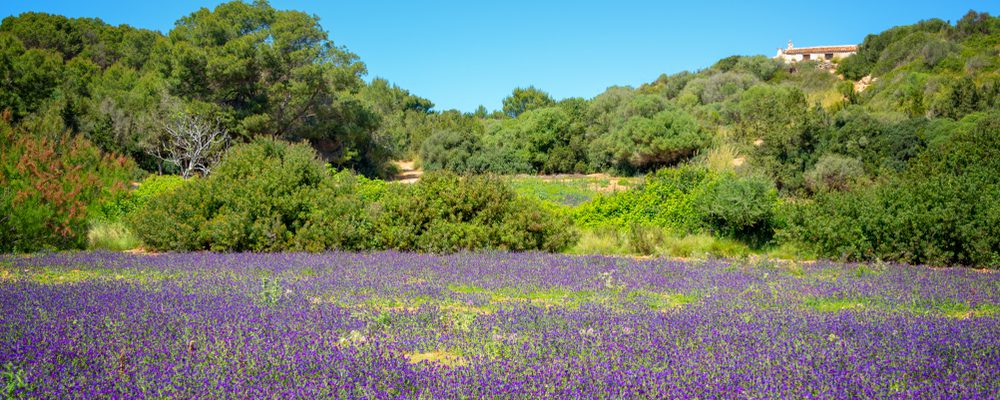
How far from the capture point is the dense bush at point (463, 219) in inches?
489

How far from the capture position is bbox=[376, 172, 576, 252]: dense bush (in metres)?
12.4

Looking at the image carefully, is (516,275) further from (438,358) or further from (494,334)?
(438,358)

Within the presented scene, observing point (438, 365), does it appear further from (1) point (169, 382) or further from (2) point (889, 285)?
(2) point (889, 285)

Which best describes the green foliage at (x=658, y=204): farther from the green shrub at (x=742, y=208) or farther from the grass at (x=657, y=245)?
the grass at (x=657, y=245)

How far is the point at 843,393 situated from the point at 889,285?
16.9 feet

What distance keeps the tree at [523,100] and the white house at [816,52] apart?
2803 centimetres

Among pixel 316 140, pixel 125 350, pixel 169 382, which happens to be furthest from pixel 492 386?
pixel 316 140

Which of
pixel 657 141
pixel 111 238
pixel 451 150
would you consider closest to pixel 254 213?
pixel 111 238

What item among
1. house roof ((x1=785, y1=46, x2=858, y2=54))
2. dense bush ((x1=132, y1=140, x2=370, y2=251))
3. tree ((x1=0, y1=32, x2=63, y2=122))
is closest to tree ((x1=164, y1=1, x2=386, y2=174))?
tree ((x1=0, y1=32, x2=63, y2=122))

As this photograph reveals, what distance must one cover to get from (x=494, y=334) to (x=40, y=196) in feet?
36.8

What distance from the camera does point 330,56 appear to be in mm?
37781

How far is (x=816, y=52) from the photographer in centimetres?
8075

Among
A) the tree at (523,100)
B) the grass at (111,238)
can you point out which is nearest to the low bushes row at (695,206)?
the grass at (111,238)

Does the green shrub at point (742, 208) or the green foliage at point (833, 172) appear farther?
the green foliage at point (833, 172)
